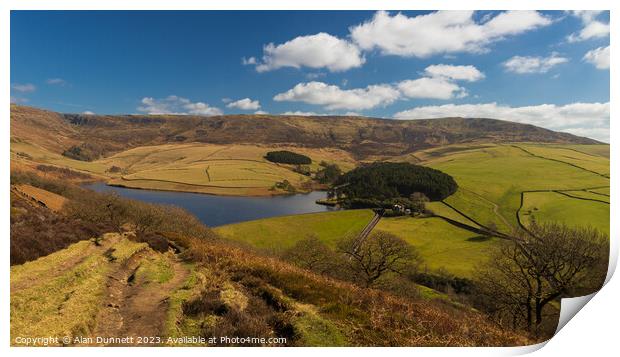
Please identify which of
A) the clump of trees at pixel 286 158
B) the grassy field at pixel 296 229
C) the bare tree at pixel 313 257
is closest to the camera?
the bare tree at pixel 313 257

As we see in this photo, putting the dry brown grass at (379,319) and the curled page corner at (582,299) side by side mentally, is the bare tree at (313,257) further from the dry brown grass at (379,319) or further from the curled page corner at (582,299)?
the curled page corner at (582,299)

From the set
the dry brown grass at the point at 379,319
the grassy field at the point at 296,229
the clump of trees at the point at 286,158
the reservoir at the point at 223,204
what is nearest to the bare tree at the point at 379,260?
the grassy field at the point at 296,229

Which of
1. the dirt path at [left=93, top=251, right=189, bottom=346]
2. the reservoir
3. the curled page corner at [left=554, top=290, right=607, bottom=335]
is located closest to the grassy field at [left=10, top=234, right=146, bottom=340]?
the dirt path at [left=93, top=251, right=189, bottom=346]

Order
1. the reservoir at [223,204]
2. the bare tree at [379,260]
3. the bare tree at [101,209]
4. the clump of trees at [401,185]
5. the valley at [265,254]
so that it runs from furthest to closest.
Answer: the reservoir at [223,204] < the clump of trees at [401,185] < the bare tree at [101,209] < the bare tree at [379,260] < the valley at [265,254]

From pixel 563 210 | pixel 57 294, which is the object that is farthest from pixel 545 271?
pixel 57 294

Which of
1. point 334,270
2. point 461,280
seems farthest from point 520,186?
point 334,270
